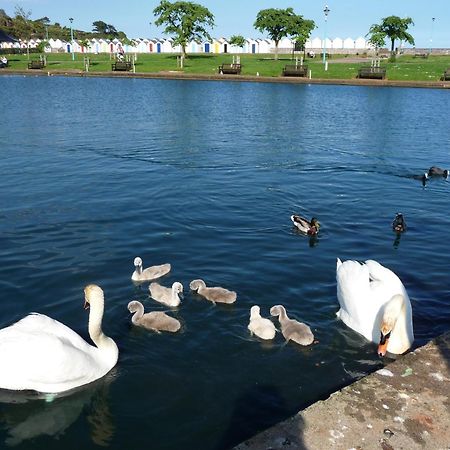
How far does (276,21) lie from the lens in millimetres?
91938

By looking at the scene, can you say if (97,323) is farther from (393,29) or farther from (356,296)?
(393,29)

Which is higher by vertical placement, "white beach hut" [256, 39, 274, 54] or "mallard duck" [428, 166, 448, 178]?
"white beach hut" [256, 39, 274, 54]

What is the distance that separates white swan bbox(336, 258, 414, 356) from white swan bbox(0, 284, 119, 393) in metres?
4.15

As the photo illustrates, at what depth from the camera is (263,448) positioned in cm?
561

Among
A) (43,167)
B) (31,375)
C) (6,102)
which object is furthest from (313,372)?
(6,102)

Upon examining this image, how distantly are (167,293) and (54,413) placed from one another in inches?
128

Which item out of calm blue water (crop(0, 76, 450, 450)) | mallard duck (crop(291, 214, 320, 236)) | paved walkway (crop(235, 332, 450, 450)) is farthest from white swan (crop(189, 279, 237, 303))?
mallard duck (crop(291, 214, 320, 236))

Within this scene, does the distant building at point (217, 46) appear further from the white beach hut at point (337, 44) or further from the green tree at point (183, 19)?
the green tree at point (183, 19)

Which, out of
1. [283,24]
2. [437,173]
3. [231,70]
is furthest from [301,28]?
[437,173]

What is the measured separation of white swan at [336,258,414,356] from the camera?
852 cm

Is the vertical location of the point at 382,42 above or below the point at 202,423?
above

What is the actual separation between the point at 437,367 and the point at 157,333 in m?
4.28

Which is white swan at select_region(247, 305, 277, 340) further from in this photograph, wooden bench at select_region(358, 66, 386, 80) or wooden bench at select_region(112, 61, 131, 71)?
wooden bench at select_region(112, 61, 131, 71)

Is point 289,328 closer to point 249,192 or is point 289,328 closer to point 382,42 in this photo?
point 249,192
